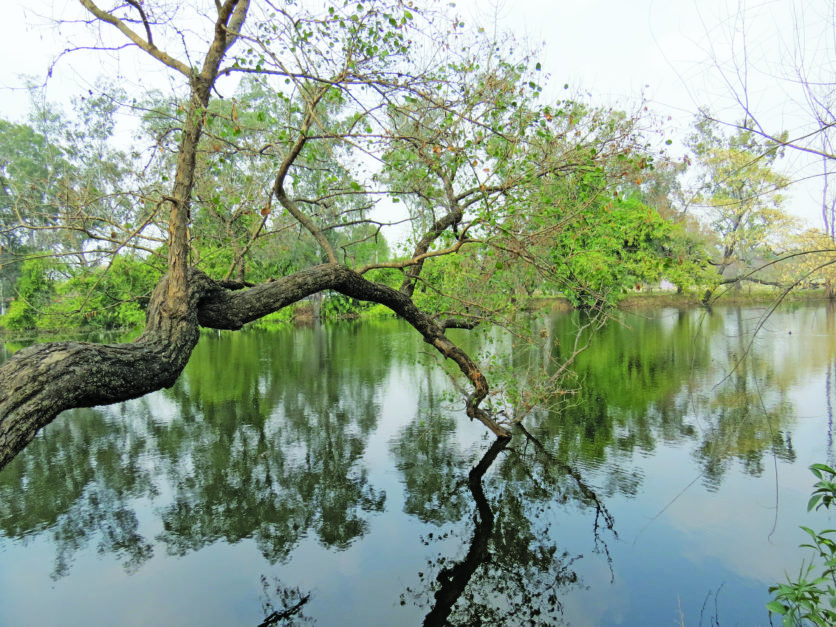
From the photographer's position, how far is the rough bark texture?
2.94 metres

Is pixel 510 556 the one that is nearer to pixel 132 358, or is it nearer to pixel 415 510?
pixel 415 510

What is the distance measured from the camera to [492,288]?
27.6 ft

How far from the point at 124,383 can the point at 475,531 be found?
5.05 m

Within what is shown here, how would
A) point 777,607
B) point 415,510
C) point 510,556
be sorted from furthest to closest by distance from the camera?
point 415,510 → point 510,556 → point 777,607

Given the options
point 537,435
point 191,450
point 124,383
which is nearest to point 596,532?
point 537,435

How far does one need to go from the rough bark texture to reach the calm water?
3.18 metres

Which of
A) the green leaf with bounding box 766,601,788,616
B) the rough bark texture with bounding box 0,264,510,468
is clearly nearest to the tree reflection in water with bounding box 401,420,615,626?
the green leaf with bounding box 766,601,788,616

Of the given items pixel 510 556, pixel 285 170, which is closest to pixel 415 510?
pixel 510 556

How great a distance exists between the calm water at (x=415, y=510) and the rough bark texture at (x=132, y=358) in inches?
125

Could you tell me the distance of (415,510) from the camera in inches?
303

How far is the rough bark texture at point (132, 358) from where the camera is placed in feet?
9.65

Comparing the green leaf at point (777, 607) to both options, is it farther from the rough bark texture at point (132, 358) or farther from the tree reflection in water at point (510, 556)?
the rough bark texture at point (132, 358)

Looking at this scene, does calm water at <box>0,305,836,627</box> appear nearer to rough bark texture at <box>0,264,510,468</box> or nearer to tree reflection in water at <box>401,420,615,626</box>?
tree reflection in water at <box>401,420,615,626</box>

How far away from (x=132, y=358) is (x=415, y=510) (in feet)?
17.2
